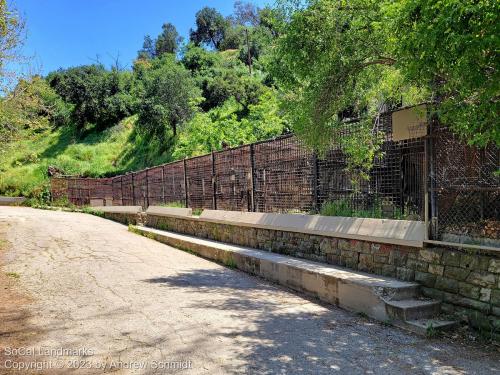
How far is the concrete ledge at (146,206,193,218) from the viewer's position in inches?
574

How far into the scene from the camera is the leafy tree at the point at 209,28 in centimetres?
9144

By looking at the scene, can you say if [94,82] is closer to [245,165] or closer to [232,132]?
[232,132]

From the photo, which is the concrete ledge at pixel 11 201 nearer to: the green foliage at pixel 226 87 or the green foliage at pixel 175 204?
the green foliage at pixel 226 87

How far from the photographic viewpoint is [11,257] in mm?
10461

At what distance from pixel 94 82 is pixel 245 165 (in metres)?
43.1

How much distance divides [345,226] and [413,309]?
2285mm

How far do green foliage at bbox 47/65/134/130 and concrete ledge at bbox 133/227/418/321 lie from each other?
41861 millimetres

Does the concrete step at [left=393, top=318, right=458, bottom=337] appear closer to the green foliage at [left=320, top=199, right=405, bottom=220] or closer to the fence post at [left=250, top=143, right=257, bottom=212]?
the green foliage at [left=320, top=199, right=405, bottom=220]

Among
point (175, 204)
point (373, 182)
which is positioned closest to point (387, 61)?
point (373, 182)

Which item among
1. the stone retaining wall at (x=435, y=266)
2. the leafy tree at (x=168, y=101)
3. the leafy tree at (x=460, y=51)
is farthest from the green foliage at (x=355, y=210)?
the leafy tree at (x=168, y=101)

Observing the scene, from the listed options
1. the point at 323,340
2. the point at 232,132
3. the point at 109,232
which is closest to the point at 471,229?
the point at 323,340

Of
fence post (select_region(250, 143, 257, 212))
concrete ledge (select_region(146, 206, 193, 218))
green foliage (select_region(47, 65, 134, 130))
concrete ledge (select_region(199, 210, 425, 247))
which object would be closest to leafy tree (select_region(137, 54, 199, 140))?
green foliage (select_region(47, 65, 134, 130))

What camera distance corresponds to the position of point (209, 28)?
92562 mm

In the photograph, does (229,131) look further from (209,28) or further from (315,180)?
(209,28)
